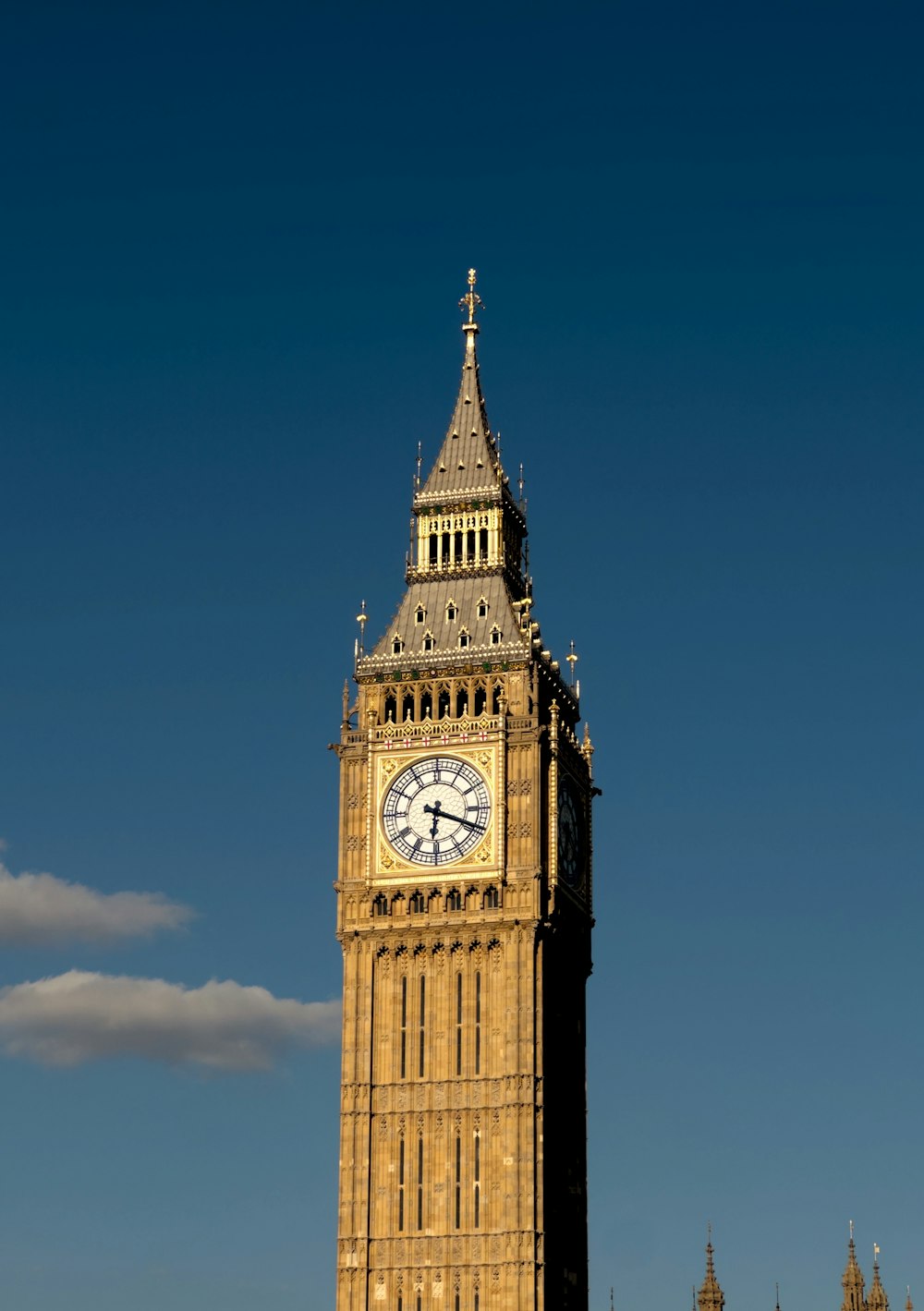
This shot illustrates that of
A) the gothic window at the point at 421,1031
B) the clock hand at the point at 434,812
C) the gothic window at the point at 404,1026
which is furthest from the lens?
the clock hand at the point at 434,812

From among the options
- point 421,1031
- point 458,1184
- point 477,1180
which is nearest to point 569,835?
point 421,1031

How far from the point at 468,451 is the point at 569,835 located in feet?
67.4

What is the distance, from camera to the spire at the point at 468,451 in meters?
146

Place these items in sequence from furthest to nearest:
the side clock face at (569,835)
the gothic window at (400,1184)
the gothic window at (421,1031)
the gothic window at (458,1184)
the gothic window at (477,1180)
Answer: the side clock face at (569,835) < the gothic window at (421,1031) < the gothic window at (400,1184) < the gothic window at (458,1184) < the gothic window at (477,1180)

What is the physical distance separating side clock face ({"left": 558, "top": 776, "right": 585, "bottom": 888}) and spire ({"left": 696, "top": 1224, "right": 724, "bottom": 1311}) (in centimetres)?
1826

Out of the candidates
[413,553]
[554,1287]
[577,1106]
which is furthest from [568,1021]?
[413,553]

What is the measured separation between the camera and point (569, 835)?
457 feet

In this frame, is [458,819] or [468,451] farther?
[468,451]

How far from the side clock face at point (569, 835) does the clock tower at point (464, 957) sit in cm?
19

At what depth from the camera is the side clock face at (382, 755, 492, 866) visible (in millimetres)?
135500

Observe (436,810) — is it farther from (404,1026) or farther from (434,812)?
(404,1026)

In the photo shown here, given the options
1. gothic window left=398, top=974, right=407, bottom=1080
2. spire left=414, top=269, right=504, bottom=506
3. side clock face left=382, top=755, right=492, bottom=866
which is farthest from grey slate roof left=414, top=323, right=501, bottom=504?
gothic window left=398, top=974, right=407, bottom=1080

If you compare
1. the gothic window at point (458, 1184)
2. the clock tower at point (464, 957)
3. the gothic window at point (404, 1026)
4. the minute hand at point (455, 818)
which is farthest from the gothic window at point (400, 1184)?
the minute hand at point (455, 818)

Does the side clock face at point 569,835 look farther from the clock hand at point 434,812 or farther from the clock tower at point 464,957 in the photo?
the clock hand at point 434,812
